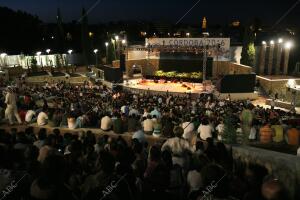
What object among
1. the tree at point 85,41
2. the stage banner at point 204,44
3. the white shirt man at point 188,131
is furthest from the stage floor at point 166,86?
the white shirt man at point 188,131

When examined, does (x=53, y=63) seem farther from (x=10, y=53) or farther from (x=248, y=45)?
(x=248, y=45)

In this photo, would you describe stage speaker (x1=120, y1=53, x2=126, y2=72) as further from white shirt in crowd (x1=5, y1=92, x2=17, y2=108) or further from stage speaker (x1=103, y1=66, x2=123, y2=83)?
white shirt in crowd (x1=5, y1=92, x2=17, y2=108)

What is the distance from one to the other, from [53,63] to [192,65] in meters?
18.2

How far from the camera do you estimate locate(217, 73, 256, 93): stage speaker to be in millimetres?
22047

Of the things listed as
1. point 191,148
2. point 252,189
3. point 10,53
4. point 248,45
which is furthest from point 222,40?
point 10,53

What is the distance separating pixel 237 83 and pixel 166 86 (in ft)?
23.6

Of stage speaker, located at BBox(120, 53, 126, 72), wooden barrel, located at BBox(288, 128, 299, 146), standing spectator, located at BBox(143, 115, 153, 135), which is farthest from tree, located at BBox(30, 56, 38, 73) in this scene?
wooden barrel, located at BBox(288, 128, 299, 146)

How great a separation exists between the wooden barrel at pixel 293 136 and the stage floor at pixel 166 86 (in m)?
16.1

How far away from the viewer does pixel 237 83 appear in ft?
72.7

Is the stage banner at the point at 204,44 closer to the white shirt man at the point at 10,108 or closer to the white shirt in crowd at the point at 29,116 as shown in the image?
the white shirt in crowd at the point at 29,116

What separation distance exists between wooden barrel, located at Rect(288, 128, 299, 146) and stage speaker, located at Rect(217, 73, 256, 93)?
14830 millimetres

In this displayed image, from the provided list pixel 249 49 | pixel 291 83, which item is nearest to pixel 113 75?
pixel 249 49

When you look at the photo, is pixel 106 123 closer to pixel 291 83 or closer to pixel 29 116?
pixel 29 116

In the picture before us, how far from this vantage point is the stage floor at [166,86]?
24.8 metres
